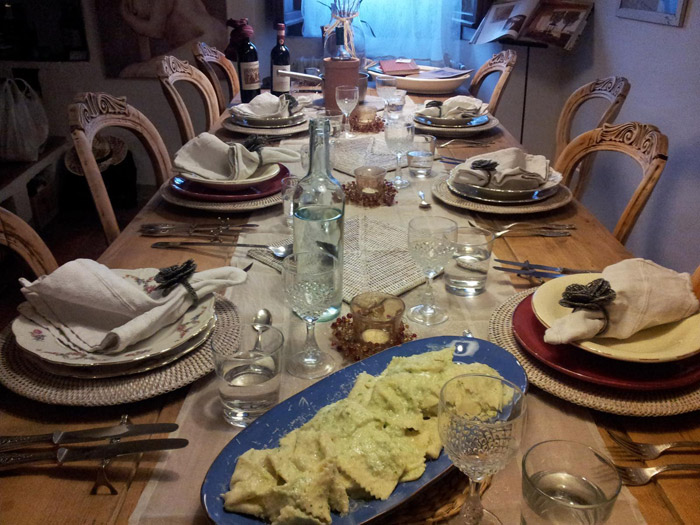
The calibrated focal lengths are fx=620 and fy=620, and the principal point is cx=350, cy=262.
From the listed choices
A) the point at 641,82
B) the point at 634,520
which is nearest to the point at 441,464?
the point at 634,520

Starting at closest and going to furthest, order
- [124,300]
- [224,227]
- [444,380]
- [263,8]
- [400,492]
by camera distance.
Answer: [400,492]
[444,380]
[124,300]
[224,227]
[263,8]

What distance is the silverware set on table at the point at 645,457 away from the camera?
67 centimetres

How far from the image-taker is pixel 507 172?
4.59ft

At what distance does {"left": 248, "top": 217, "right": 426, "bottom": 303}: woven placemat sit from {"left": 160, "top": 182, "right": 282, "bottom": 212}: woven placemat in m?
0.15

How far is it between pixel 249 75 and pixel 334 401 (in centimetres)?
169

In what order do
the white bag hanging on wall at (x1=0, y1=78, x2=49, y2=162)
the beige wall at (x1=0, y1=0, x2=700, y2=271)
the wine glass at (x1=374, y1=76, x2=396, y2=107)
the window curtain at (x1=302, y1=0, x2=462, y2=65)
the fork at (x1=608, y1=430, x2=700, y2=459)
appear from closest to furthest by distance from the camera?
1. the fork at (x1=608, y1=430, x2=700, y2=459)
2. the wine glass at (x1=374, y1=76, x2=396, y2=107)
3. the beige wall at (x1=0, y1=0, x2=700, y2=271)
4. the white bag hanging on wall at (x1=0, y1=78, x2=49, y2=162)
5. the window curtain at (x1=302, y1=0, x2=462, y2=65)

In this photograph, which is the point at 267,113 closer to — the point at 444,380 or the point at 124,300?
the point at 124,300

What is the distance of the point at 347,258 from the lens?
118cm

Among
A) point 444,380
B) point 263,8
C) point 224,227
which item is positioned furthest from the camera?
point 263,8

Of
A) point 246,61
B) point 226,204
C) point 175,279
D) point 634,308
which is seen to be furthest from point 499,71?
point 175,279

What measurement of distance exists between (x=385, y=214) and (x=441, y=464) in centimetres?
82

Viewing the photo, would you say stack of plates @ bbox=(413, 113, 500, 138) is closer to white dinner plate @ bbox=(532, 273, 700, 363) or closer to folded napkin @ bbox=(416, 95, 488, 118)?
folded napkin @ bbox=(416, 95, 488, 118)

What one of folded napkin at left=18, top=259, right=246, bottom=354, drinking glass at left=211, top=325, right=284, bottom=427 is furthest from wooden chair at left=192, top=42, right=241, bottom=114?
drinking glass at left=211, top=325, right=284, bottom=427

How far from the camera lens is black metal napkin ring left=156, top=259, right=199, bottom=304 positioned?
0.90m
